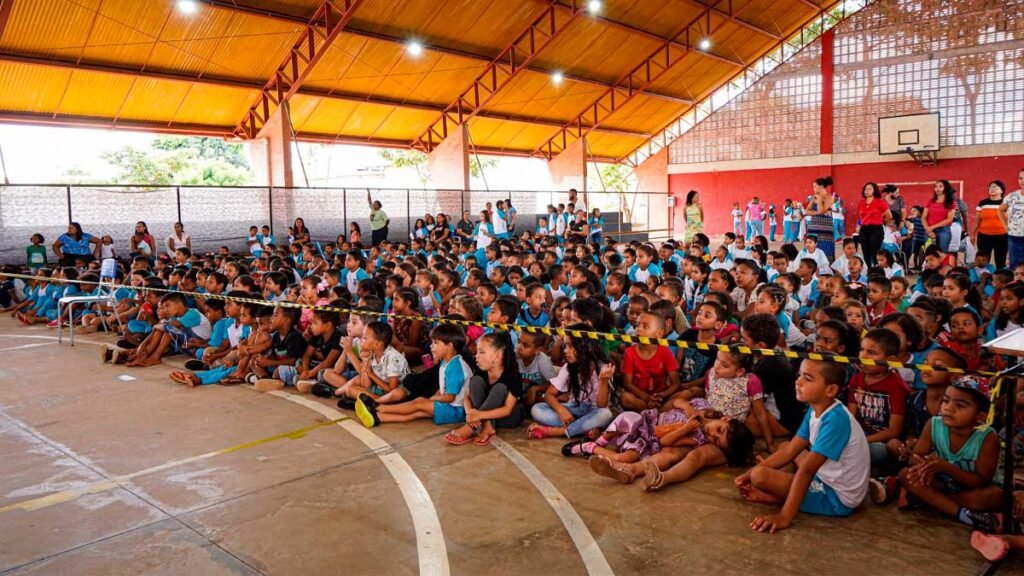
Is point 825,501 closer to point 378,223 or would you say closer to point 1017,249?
point 1017,249

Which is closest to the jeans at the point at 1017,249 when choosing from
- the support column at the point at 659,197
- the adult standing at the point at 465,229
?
the adult standing at the point at 465,229

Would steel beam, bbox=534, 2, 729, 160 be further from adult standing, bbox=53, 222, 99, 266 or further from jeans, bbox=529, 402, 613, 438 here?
jeans, bbox=529, 402, 613, 438

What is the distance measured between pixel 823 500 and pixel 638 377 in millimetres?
1656

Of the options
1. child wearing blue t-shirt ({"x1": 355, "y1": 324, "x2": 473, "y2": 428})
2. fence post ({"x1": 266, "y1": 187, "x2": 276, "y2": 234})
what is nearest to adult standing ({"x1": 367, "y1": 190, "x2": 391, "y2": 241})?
fence post ({"x1": 266, "y1": 187, "x2": 276, "y2": 234})

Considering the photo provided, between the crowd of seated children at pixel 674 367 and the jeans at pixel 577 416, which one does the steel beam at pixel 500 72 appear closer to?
the crowd of seated children at pixel 674 367

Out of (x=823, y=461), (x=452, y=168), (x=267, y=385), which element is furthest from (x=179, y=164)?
(x=823, y=461)

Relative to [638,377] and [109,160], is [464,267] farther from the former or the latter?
[109,160]

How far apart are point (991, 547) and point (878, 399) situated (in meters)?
1.24

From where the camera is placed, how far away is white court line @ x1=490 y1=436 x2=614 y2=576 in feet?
10.1

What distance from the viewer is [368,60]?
1852cm

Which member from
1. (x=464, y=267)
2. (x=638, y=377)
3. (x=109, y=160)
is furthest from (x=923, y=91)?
(x=109, y=160)

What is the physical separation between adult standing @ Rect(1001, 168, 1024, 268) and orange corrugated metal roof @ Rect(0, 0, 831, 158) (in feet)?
43.4

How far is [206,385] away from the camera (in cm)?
659

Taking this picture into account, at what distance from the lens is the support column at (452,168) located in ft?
70.0
